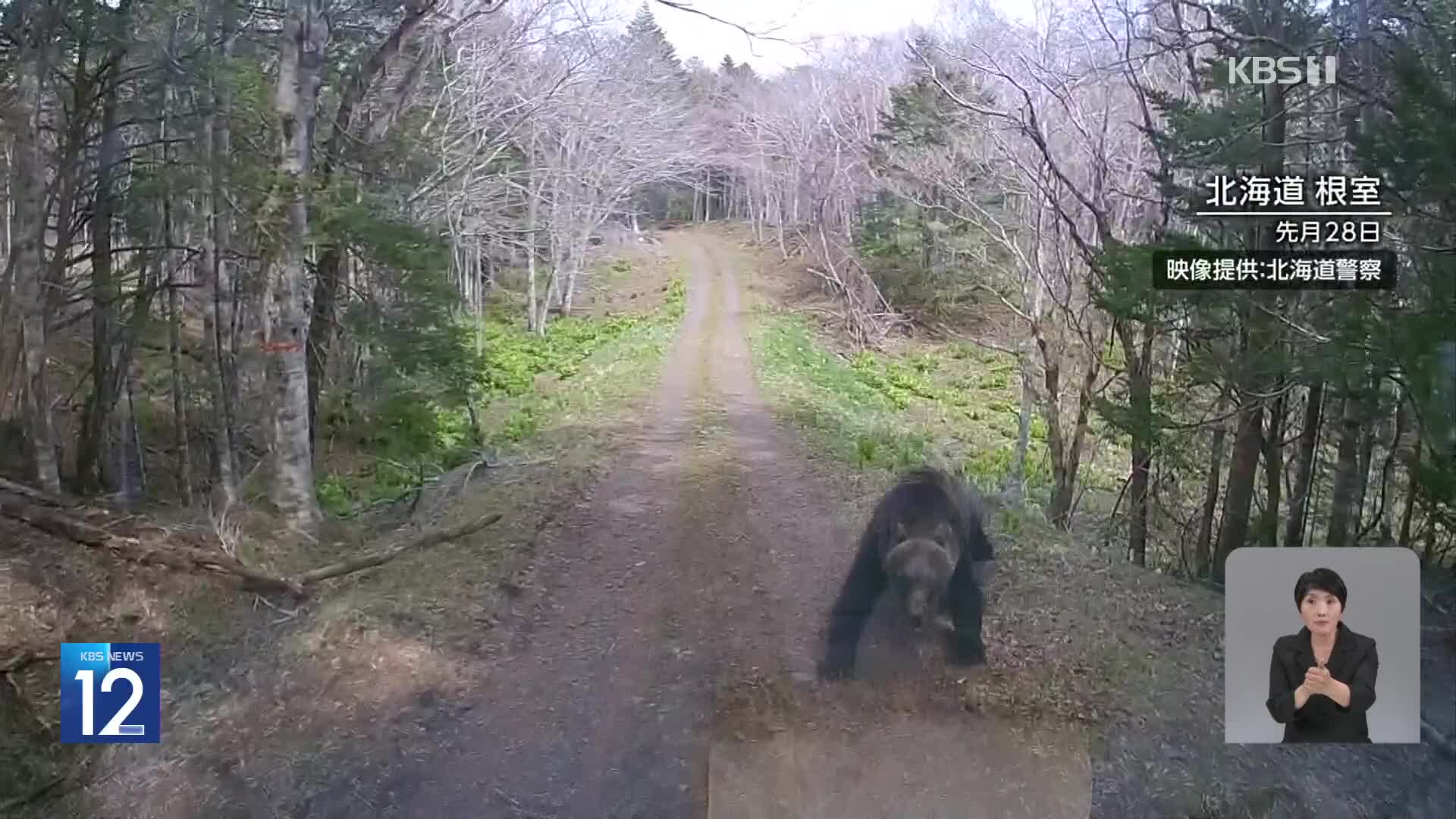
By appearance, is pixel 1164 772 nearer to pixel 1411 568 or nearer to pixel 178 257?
pixel 1411 568

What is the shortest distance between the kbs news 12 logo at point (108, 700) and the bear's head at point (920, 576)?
1493mm

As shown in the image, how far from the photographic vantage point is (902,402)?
2.54 metres

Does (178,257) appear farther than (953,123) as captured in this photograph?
No

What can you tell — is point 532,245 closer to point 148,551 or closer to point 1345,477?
point 148,551

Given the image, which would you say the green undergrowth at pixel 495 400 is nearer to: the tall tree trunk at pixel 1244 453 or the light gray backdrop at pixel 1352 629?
the tall tree trunk at pixel 1244 453

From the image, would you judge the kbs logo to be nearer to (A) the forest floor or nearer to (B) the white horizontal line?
(B) the white horizontal line

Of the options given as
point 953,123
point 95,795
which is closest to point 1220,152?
point 953,123

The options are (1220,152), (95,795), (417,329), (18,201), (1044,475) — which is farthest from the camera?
(1044,475)

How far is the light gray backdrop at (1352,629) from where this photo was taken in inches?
73.4

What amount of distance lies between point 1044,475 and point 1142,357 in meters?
0.39

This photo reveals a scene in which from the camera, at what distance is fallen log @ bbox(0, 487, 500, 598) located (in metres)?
2.05

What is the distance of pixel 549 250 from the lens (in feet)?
8.43

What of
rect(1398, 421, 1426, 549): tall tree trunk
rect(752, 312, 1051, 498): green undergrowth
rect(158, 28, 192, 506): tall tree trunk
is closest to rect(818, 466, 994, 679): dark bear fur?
rect(752, 312, 1051, 498): green undergrowth

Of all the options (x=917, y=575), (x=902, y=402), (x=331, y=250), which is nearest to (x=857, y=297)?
(x=902, y=402)
